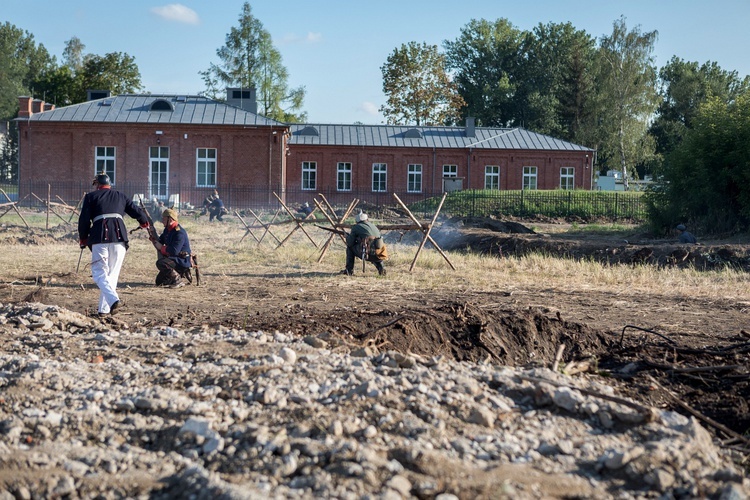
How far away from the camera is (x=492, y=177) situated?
159ft

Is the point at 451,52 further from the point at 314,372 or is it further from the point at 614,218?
the point at 314,372

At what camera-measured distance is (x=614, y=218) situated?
129 ft

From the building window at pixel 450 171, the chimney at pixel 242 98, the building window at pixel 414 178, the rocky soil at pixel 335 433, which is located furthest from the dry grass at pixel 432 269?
the building window at pixel 450 171

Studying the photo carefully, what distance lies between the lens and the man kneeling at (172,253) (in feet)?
41.7

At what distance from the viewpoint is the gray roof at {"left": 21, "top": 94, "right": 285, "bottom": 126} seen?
41531mm

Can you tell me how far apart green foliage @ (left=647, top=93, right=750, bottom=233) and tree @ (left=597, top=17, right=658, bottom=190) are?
1275 inches

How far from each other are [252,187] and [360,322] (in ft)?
111

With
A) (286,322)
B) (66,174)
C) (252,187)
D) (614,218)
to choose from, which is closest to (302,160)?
(252,187)

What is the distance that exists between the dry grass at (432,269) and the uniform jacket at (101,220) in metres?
4.74

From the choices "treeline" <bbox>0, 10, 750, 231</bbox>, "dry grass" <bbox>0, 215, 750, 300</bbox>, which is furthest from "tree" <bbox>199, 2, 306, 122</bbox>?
"dry grass" <bbox>0, 215, 750, 300</bbox>

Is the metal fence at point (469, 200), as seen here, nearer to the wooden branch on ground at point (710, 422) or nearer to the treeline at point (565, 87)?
the treeline at point (565, 87)

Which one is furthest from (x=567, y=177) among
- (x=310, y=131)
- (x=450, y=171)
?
(x=310, y=131)

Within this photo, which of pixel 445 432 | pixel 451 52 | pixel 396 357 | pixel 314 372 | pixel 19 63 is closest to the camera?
pixel 445 432

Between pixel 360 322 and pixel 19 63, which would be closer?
pixel 360 322
